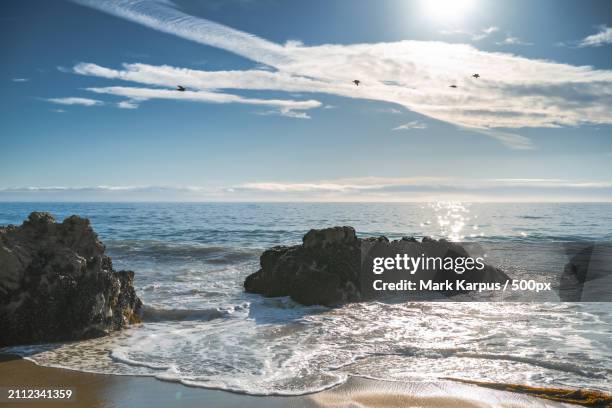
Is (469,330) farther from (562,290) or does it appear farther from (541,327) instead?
(562,290)

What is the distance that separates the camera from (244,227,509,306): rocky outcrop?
37.4 feet

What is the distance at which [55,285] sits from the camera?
8.04 m

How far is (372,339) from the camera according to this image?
812 cm

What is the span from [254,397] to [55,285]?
4557mm

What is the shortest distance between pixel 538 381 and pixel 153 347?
19.0 ft

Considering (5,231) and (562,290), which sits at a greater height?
(5,231)

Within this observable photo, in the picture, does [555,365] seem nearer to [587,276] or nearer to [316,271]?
[316,271]

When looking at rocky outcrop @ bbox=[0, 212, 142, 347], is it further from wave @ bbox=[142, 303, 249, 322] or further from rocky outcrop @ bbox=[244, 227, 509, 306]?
rocky outcrop @ bbox=[244, 227, 509, 306]

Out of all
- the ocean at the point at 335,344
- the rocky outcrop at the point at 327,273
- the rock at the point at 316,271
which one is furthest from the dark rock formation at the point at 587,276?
the rock at the point at 316,271

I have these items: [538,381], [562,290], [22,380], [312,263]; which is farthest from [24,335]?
[562,290]

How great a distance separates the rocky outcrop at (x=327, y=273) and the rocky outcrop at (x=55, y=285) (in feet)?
13.3

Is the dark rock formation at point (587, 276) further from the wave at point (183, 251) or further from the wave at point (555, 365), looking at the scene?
the wave at point (183, 251)

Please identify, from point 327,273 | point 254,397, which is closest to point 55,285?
point 254,397

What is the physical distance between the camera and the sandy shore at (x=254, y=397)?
5.36 m
